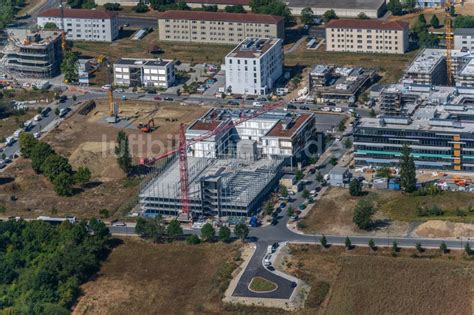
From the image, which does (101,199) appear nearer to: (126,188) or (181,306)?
(126,188)

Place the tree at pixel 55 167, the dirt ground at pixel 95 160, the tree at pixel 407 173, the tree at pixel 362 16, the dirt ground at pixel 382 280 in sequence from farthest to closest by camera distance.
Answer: the tree at pixel 362 16 < the tree at pixel 55 167 < the dirt ground at pixel 95 160 < the tree at pixel 407 173 < the dirt ground at pixel 382 280

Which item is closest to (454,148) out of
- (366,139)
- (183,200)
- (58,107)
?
(366,139)

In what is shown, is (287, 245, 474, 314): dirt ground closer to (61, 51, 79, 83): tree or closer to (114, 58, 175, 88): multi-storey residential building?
(114, 58, 175, 88): multi-storey residential building

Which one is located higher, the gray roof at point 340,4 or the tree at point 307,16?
the gray roof at point 340,4

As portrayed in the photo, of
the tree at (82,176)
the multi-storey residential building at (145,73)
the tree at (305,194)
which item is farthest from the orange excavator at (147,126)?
the tree at (305,194)

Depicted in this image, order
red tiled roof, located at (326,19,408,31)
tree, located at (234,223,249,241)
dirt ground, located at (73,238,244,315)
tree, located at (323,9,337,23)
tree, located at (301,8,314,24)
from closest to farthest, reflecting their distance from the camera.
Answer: dirt ground, located at (73,238,244,315) < tree, located at (234,223,249,241) < red tiled roof, located at (326,19,408,31) < tree, located at (301,8,314,24) < tree, located at (323,9,337,23)

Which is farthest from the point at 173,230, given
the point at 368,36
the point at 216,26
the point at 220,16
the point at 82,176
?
Result: the point at 220,16

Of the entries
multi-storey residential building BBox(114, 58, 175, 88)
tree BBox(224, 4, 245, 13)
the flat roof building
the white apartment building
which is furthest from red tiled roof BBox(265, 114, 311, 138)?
tree BBox(224, 4, 245, 13)

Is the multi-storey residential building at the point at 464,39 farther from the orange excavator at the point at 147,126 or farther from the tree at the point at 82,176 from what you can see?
the tree at the point at 82,176
